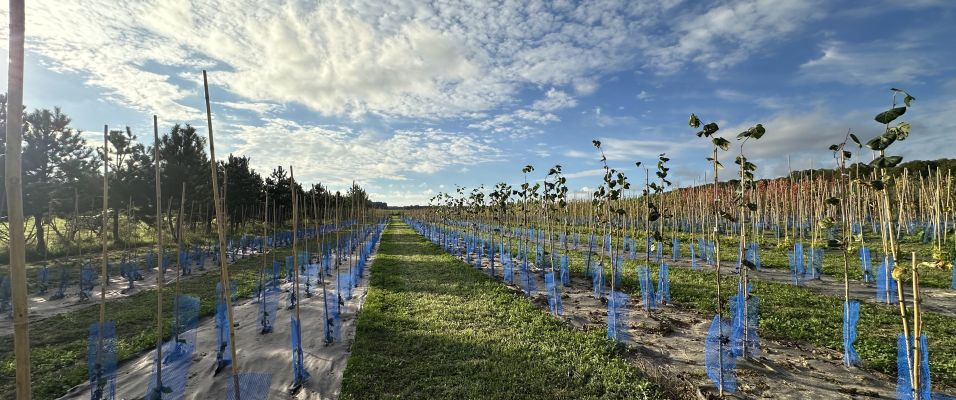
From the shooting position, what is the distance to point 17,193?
2.13 meters

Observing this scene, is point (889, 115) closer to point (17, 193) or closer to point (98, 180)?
point (17, 193)

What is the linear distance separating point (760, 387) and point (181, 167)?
32.5 m

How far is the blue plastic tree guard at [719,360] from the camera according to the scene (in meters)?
5.66

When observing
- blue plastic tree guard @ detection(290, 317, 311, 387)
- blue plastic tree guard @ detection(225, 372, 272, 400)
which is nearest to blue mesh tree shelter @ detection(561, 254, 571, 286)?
blue plastic tree guard @ detection(290, 317, 311, 387)

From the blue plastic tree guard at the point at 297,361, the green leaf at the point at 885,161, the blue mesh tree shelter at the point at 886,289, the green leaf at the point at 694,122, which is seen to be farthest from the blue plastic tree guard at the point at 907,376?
the blue plastic tree guard at the point at 297,361

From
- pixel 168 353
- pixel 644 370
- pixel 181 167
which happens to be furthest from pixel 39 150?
pixel 644 370

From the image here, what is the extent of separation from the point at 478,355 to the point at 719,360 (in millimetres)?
3752

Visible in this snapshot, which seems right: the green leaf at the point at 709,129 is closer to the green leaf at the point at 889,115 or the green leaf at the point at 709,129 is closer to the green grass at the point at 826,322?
the green leaf at the point at 889,115

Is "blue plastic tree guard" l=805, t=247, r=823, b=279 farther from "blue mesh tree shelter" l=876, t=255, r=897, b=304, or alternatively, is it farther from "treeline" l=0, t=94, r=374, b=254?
"treeline" l=0, t=94, r=374, b=254

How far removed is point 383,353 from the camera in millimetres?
7492

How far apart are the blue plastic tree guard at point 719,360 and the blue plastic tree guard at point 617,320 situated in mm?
1656

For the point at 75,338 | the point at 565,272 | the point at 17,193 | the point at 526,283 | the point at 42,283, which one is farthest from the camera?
the point at 565,272

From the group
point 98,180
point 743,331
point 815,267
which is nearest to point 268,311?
point 743,331

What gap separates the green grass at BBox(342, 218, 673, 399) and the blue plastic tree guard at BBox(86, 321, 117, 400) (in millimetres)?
2960
